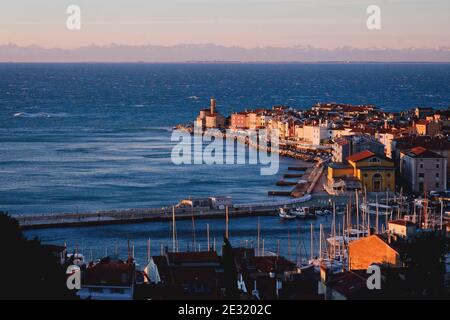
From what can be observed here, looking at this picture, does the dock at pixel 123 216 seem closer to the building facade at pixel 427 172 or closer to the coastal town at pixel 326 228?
the coastal town at pixel 326 228

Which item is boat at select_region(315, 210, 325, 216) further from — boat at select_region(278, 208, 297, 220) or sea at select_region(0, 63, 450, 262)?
sea at select_region(0, 63, 450, 262)

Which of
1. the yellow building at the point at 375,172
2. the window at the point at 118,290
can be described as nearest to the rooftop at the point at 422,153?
the yellow building at the point at 375,172

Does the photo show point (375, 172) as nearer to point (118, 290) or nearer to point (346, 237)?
point (346, 237)

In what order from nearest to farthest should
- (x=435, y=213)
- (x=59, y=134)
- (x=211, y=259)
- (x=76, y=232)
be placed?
(x=211, y=259) < (x=76, y=232) < (x=435, y=213) < (x=59, y=134)

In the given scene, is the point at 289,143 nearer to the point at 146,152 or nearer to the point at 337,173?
the point at 146,152

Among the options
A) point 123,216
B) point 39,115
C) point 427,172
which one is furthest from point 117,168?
point 39,115
